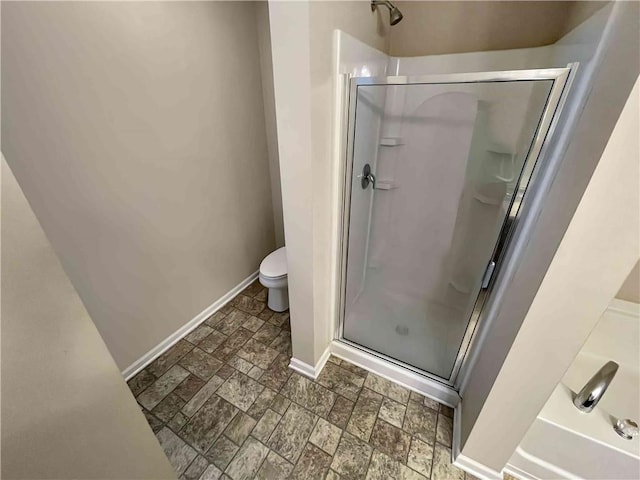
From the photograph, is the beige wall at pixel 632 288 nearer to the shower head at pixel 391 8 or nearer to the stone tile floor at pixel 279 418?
the stone tile floor at pixel 279 418

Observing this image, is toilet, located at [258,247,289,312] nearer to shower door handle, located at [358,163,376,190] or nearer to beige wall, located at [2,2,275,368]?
beige wall, located at [2,2,275,368]

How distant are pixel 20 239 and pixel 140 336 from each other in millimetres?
1438

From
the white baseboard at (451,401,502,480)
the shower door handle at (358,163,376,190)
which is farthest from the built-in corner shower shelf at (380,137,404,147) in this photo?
the white baseboard at (451,401,502,480)

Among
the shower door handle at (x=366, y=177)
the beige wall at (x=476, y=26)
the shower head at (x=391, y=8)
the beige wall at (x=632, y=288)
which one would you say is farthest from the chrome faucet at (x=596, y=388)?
the shower head at (x=391, y=8)

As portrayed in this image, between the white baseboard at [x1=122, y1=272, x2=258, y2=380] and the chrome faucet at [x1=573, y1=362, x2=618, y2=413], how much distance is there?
214cm

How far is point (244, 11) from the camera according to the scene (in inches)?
69.1

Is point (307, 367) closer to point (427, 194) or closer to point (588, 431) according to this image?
point (588, 431)

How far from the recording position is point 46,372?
0.50 m

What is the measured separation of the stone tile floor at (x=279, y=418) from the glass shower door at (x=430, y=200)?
283 millimetres

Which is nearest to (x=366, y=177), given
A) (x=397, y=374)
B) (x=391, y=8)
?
(x=391, y=8)

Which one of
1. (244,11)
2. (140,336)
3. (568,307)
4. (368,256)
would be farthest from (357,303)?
(244,11)

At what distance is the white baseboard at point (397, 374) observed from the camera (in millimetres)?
1445

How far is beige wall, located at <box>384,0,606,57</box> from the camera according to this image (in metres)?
1.41

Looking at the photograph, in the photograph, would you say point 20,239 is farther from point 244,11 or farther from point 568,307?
point 244,11
